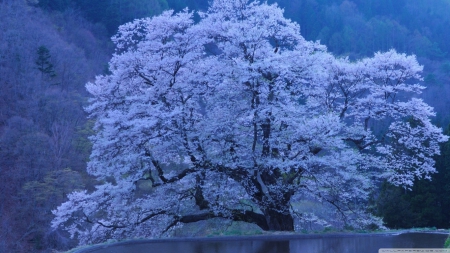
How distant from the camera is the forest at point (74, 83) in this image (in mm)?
23250

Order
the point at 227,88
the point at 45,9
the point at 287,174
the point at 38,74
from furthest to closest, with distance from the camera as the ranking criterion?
the point at 45,9, the point at 38,74, the point at 287,174, the point at 227,88

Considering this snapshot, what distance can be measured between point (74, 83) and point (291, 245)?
35.0 meters

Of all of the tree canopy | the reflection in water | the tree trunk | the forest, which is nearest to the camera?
the reflection in water

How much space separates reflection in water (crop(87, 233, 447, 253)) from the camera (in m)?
9.20

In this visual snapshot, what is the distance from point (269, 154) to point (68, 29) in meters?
47.3

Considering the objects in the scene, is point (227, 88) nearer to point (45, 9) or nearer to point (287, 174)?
point (287, 174)

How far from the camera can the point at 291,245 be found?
32.3 feet

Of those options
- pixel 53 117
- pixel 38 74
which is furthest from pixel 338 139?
pixel 38 74

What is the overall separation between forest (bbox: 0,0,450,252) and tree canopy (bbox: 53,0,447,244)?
2.23 m

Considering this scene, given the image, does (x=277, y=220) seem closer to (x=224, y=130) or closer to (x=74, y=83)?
(x=224, y=130)

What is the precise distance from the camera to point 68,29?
2152 inches

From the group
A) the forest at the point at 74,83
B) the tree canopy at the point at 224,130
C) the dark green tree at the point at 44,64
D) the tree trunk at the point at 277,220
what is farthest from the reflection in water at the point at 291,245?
the dark green tree at the point at 44,64

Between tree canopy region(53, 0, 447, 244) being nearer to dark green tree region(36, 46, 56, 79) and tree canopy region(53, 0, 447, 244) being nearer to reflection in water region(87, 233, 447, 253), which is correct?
reflection in water region(87, 233, 447, 253)

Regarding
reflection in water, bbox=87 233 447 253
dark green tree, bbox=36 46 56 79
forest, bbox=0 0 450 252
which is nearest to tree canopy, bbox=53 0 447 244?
reflection in water, bbox=87 233 447 253
